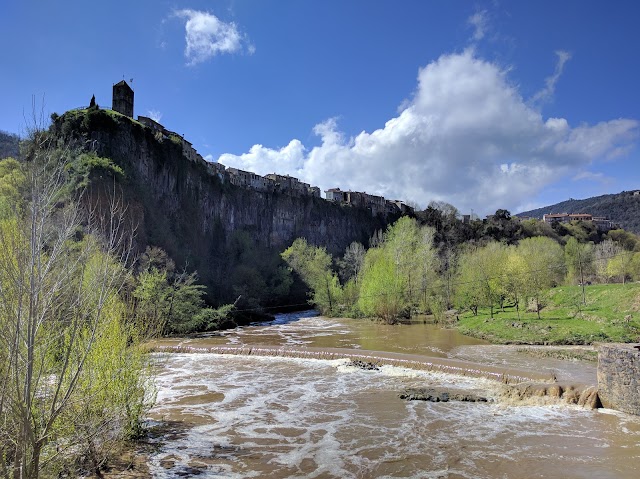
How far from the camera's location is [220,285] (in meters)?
69.0

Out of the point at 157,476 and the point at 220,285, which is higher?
the point at 220,285

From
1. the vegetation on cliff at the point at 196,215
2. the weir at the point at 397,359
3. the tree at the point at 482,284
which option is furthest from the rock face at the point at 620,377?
the vegetation on cliff at the point at 196,215

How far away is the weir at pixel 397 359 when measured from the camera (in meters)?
22.2

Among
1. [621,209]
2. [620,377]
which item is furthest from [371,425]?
[621,209]

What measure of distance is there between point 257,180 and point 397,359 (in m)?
89.9

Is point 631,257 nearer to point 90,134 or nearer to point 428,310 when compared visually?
point 428,310

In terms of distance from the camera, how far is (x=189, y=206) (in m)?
77.6

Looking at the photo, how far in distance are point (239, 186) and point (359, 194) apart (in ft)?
162

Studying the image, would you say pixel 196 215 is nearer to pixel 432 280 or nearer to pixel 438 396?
pixel 432 280

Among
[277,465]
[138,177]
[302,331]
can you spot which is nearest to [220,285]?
[138,177]

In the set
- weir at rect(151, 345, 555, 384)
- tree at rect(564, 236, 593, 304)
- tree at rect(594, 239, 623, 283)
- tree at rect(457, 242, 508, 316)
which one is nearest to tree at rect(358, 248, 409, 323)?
tree at rect(457, 242, 508, 316)

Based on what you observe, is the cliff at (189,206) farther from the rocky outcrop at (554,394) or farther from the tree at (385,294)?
the rocky outcrop at (554,394)

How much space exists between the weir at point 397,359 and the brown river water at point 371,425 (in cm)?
14

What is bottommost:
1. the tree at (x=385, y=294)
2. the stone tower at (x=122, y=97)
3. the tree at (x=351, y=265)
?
the tree at (x=385, y=294)
